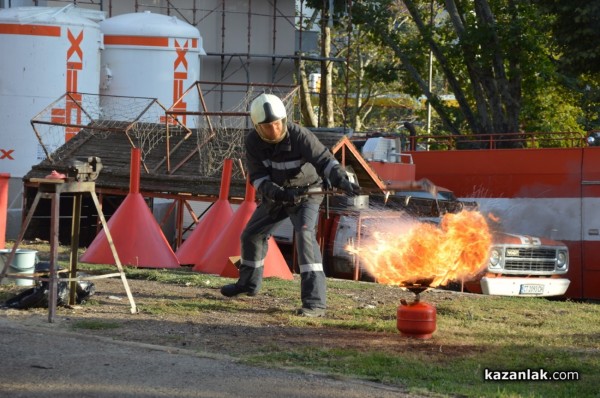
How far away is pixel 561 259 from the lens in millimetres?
17625

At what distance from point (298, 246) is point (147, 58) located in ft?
58.6

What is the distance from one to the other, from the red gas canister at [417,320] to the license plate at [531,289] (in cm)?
783

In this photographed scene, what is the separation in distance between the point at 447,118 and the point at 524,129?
229 cm

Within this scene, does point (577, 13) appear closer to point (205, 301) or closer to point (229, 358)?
point (205, 301)

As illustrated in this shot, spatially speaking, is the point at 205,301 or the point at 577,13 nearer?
the point at 205,301

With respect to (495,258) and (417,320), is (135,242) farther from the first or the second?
(417,320)

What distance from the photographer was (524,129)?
33188 millimetres

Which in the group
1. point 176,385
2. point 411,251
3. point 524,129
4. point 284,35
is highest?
point 284,35

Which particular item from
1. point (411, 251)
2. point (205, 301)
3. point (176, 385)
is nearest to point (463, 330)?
point (411, 251)

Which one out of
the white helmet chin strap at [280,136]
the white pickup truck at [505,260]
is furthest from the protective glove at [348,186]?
the white pickup truck at [505,260]

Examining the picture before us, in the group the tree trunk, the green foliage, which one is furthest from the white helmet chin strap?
the tree trunk

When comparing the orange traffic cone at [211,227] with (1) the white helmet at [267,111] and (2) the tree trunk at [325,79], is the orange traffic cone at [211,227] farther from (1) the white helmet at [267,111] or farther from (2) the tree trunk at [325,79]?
(2) the tree trunk at [325,79]

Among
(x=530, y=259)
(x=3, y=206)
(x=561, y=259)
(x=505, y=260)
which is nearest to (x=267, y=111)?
(x=3, y=206)

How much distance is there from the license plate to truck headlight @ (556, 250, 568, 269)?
0.79 metres
